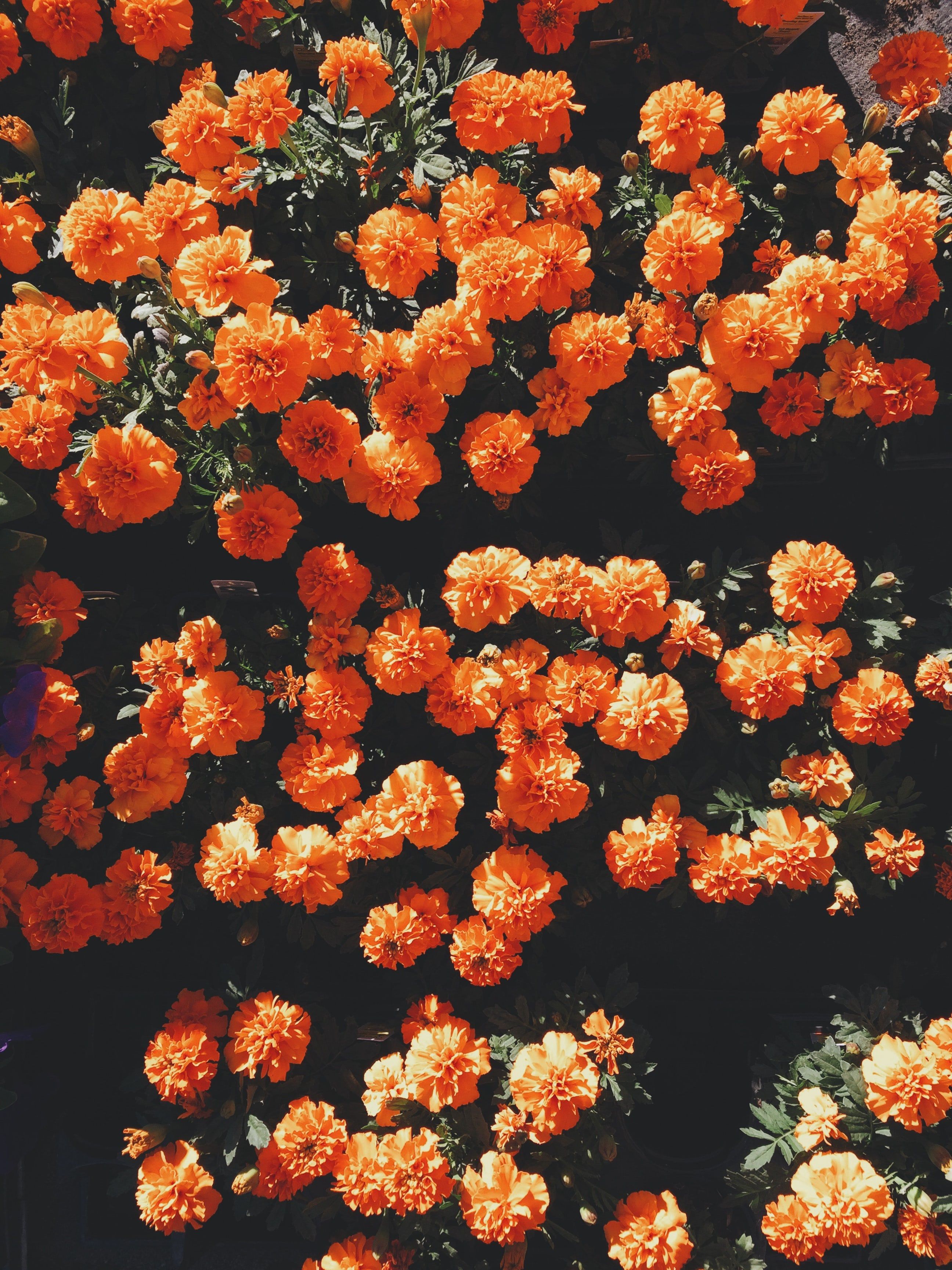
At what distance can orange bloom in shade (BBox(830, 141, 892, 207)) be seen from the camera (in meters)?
2.41

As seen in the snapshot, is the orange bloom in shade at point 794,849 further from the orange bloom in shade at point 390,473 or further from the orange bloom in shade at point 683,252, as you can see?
the orange bloom in shade at point 683,252

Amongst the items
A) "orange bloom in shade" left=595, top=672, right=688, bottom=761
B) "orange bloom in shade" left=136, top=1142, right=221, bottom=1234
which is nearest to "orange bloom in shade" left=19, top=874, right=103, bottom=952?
"orange bloom in shade" left=136, top=1142, right=221, bottom=1234

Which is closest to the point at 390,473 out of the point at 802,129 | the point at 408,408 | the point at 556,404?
the point at 408,408

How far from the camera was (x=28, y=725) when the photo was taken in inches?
85.4

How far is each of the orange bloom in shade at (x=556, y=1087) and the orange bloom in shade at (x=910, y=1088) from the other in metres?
0.90

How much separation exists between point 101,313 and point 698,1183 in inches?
154

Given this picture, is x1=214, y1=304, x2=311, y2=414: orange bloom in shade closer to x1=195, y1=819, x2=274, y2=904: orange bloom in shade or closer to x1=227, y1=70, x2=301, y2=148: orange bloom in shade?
x1=227, y1=70, x2=301, y2=148: orange bloom in shade

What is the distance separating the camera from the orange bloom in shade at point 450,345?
7.34 feet

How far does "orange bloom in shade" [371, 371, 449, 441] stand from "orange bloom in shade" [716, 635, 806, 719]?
1.19 metres

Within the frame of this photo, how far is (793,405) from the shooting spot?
2.54 metres

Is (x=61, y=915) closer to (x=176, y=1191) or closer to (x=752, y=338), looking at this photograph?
(x=176, y=1191)

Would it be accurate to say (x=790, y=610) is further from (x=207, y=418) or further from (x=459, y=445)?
(x=207, y=418)

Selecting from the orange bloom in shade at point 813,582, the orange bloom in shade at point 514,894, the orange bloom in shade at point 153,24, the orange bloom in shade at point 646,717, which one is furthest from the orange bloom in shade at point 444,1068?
the orange bloom in shade at point 153,24

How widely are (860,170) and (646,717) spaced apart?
1.84m
